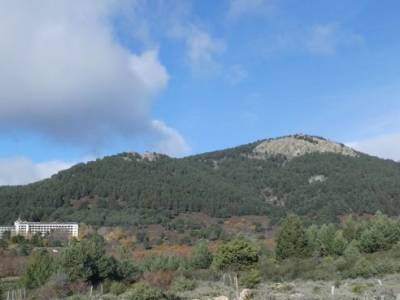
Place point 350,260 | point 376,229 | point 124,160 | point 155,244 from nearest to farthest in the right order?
point 350,260
point 376,229
point 155,244
point 124,160

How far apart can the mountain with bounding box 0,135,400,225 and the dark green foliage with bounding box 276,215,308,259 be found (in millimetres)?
59035

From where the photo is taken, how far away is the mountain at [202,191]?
462ft

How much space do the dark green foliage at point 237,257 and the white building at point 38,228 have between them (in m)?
71.2

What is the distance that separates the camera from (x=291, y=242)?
2606 inches

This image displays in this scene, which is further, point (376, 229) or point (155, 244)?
point (155, 244)

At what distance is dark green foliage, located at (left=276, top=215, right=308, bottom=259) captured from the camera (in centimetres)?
6581

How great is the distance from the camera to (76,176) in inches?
6614

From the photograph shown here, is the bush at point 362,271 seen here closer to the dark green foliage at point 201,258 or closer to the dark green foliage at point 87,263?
the dark green foliage at point 87,263

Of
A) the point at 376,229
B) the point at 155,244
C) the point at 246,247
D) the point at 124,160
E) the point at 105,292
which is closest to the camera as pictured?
the point at 105,292

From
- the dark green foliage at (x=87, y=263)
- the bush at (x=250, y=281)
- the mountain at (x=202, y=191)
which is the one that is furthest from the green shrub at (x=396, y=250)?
the mountain at (x=202, y=191)

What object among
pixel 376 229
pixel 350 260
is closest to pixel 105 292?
pixel 350 260

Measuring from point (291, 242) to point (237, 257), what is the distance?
8.79 meters

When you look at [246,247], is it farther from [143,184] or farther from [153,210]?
[143,184]

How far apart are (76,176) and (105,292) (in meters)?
124
